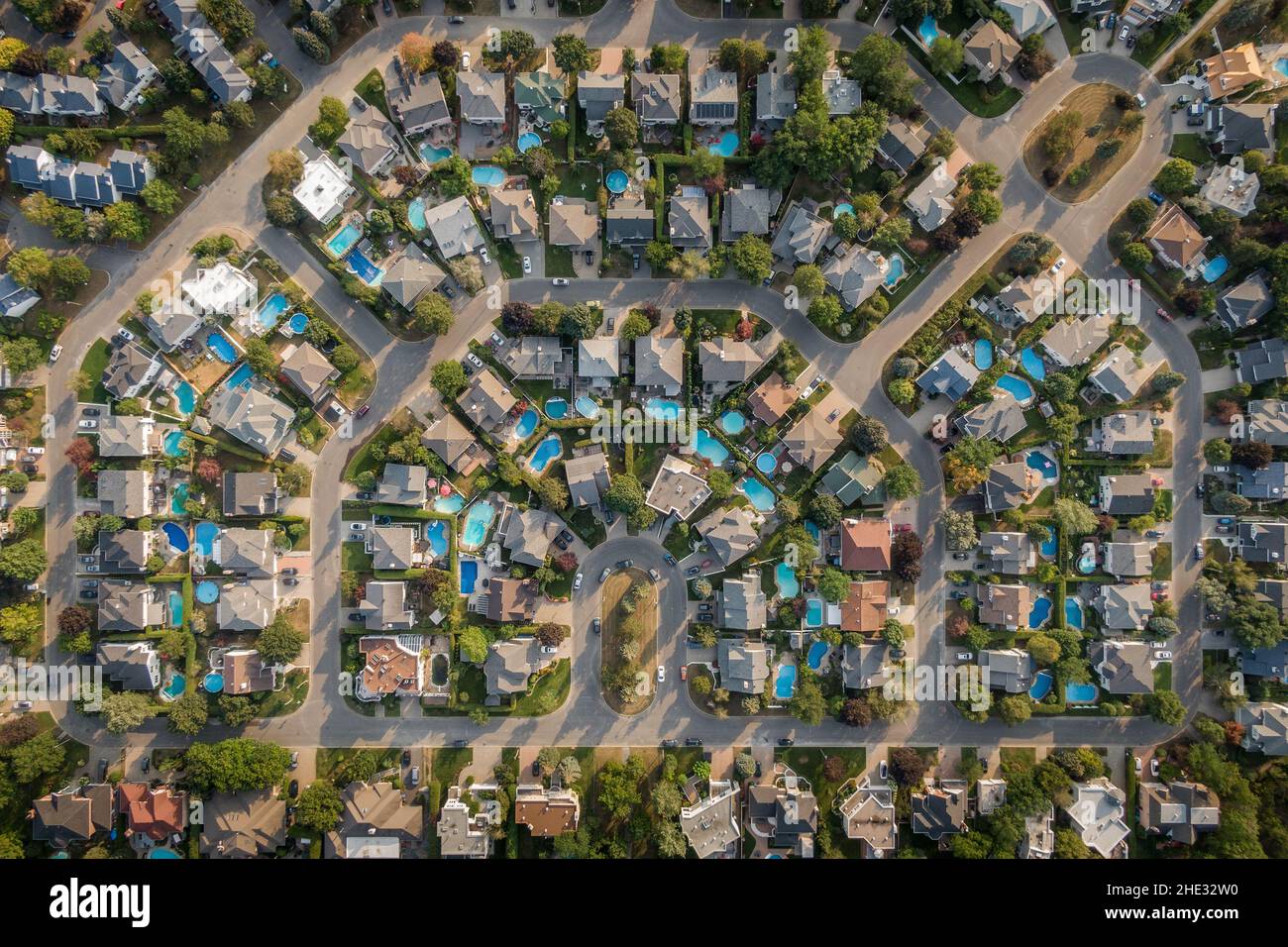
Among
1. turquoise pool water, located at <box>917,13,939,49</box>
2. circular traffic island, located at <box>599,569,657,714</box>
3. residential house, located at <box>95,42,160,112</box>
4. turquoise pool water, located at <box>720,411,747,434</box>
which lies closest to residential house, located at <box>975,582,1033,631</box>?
turquoise pool water, located at <box>720,411,747,434</box>

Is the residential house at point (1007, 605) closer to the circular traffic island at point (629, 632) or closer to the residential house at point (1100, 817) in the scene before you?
the residential house at point (1100, 817)

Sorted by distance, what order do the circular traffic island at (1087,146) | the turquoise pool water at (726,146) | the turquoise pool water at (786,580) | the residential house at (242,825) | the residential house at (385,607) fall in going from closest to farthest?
the residential house at (242,825)
the residential house at (385,607)
the turquoise pool water at (726,146)
the circular traffic island at (1087,146)
the turquoise pool water at (786,580)

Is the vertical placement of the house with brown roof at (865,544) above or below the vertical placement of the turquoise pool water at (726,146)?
below

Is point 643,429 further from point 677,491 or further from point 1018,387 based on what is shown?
point 1018,387

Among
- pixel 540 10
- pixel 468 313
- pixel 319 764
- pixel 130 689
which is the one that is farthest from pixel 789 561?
pixel 130 689

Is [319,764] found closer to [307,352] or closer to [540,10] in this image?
[307,352]

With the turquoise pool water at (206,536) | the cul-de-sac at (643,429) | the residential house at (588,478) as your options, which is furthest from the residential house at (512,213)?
the turquoise pool water at (206,536)
